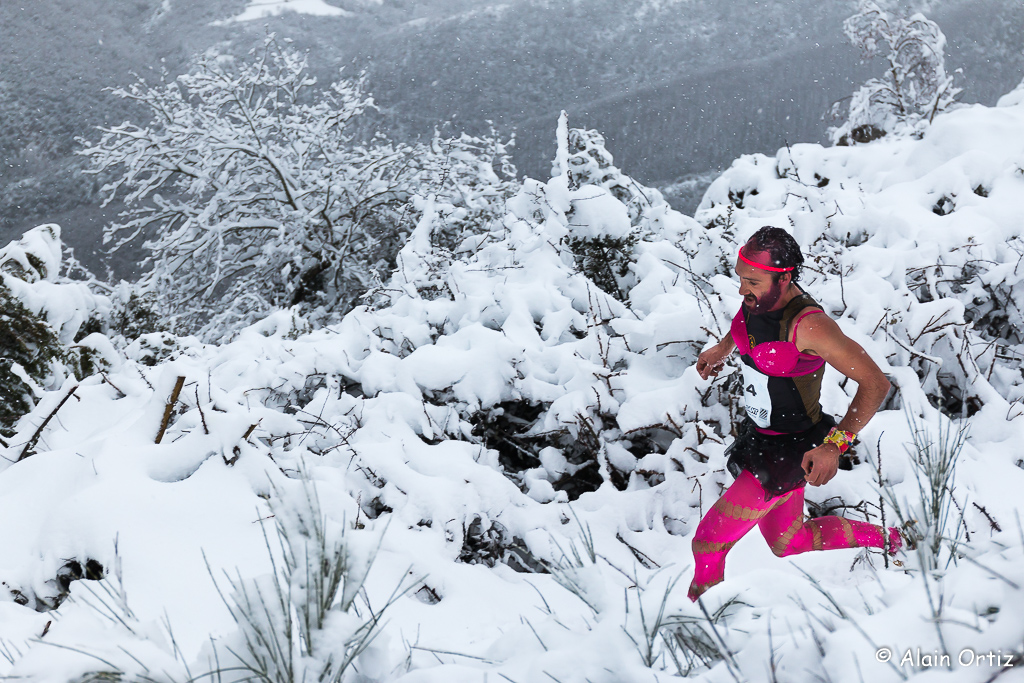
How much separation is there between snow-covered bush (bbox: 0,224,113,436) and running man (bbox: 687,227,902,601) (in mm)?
3630

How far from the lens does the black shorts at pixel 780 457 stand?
196 centimetres

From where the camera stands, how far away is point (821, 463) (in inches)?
69.6

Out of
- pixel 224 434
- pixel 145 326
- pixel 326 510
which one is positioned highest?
pixel 224 434

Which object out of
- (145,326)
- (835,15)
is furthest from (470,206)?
(835,15)

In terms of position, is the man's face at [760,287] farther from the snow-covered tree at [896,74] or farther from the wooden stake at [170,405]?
the snow-covered tree at [896,74]

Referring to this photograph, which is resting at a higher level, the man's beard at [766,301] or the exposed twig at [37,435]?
the man's beard at [766,301]

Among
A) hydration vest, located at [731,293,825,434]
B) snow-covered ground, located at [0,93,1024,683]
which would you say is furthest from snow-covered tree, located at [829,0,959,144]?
hydration vest, located at [731,293,825,434]

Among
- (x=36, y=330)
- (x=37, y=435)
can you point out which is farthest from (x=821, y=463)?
(x=36, y=330)

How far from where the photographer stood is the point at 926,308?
10.1 feet

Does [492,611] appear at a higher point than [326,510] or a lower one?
lower

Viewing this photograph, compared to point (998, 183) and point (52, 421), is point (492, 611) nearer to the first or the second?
point (52, 421)

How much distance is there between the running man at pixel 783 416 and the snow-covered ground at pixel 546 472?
0.14 meters

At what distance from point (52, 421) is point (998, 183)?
6.09 meters

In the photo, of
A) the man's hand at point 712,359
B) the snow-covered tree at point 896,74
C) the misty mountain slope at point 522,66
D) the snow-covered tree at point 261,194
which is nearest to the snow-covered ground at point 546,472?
the man's hand at point 712,359
